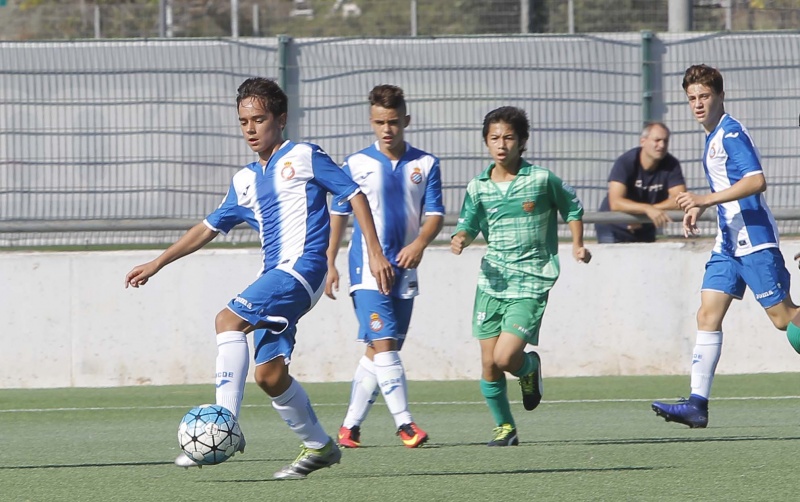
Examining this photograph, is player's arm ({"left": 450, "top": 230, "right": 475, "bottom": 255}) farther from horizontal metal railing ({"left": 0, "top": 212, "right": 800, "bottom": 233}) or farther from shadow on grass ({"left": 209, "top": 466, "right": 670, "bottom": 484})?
horizontal metal railing ({"left": 0, "top": 212, "right": 800, "bottom": 233})

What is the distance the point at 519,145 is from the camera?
24.3 ft

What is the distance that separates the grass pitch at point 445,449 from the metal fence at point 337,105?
1.86 metres

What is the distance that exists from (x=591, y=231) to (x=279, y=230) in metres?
5.54

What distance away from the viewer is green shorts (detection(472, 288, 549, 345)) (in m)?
7.21

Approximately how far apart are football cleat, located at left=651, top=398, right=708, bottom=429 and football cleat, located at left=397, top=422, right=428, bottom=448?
1258mm

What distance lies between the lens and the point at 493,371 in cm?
733

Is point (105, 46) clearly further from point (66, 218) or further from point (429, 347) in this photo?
point (429, 347)

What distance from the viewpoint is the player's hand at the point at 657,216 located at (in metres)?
8.85

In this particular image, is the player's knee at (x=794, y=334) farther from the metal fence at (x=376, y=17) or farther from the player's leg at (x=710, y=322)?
the metal fence at (x=376, y=17)

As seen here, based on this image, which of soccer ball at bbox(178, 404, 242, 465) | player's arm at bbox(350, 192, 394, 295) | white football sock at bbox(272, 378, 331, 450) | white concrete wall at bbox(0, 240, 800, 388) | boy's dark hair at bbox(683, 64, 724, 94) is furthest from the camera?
white concrete wall at bbox(0, 240, 800, 388)

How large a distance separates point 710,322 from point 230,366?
2.88m

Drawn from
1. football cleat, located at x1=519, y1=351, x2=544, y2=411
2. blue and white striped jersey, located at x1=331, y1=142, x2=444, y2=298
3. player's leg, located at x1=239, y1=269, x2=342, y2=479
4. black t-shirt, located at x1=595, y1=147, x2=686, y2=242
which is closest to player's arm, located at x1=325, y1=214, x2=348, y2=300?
blue and white striped jersey, located at x1=331, y1=142, x2=444, y2=298

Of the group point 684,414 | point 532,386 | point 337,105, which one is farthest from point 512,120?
point 337,105

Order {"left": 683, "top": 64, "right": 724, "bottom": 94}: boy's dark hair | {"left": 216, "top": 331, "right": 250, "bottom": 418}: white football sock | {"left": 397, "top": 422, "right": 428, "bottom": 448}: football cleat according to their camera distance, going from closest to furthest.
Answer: {"left": 216, "top": 331, "right": 250, "bottom": 418}: white football sock, {"left": 397, "top": 422, "right": 428, "bottom": 448}: football cleat, {"left": 683, "top": 64, "right": 724, "bottom": 94}: boy's dark hair
